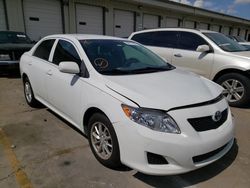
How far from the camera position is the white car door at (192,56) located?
554cm

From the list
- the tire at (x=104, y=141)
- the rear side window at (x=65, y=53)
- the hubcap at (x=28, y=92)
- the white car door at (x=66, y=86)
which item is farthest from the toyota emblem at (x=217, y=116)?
the hubcap at (x=28, y=92)

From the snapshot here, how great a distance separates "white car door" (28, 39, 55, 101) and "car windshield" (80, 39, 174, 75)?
1.03 metres

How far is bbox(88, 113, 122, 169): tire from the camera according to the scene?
2500 mm

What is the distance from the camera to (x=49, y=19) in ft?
42.2

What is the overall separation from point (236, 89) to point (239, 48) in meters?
1.50

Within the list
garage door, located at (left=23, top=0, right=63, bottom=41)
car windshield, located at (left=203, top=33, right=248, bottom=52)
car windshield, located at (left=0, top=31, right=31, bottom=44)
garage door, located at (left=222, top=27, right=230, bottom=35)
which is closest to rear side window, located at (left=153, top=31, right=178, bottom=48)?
car windshield, located at (left=203, top=33, right=248, bottom=52)

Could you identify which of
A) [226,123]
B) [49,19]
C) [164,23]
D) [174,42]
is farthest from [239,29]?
[226,123]

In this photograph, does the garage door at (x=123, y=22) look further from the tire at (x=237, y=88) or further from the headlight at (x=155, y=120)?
the headlight at (x=155, y=120)

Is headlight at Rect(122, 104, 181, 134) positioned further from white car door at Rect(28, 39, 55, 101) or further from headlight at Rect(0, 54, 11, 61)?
headlight at Rect(0, 54, 11, 61)

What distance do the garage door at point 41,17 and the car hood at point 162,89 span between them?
11.1 meters

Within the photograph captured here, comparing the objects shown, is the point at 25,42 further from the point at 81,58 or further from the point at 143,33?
the point at 81,58

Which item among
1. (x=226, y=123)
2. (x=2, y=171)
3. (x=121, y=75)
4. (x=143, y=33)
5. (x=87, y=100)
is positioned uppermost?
(x=143, y=33)

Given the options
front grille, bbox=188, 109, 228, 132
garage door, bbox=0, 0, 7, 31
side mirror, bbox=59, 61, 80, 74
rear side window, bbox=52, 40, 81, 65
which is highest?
garage door, bbox=0, 0, 7, 31

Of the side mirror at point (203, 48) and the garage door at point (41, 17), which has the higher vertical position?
the garage door at point (41, 17)
